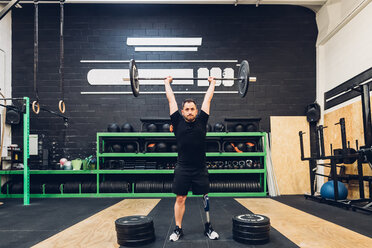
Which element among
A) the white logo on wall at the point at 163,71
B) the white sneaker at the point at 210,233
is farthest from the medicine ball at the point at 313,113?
the white sneaker at the point at 210,233

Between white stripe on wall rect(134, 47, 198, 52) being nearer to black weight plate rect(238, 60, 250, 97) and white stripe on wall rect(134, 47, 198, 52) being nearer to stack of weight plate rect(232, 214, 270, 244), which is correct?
black weight plate rect(238, 60, 250, 97)

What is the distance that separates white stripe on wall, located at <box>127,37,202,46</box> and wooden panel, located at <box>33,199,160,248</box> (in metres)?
3.63

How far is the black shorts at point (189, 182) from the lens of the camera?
8.77 ft

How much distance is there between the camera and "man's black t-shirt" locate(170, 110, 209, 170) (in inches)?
105

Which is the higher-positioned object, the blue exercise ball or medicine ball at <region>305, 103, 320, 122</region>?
medicine ball at <region>305, 103, 320, 122</region>

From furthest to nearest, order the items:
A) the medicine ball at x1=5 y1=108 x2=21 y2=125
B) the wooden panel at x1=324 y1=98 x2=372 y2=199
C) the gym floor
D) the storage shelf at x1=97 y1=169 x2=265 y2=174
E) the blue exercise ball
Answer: the medicine ball at x1=5 y1=108 x2=21 y2=125 → the storage shelf at x1=97 y1=169 x2=265 y2=174 → the wooden panel at x1=324 y1=98 x2=372 y2=199 → the blue exercise ball → the gym floor

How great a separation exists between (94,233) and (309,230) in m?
2.24

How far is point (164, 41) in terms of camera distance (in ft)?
20.7

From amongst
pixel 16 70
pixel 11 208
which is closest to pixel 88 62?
pixel 16 70

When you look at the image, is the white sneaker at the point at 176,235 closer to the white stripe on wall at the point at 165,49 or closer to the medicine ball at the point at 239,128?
the medicine ball at the point at 239,128

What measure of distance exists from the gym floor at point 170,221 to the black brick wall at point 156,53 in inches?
74.5

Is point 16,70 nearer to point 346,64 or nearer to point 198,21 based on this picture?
point 198,21

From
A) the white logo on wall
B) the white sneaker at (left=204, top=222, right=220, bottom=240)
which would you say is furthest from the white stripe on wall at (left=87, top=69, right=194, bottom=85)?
the white sneaker at (left=204, top=222, right=220, bottom=240)

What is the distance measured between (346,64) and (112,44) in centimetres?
478
